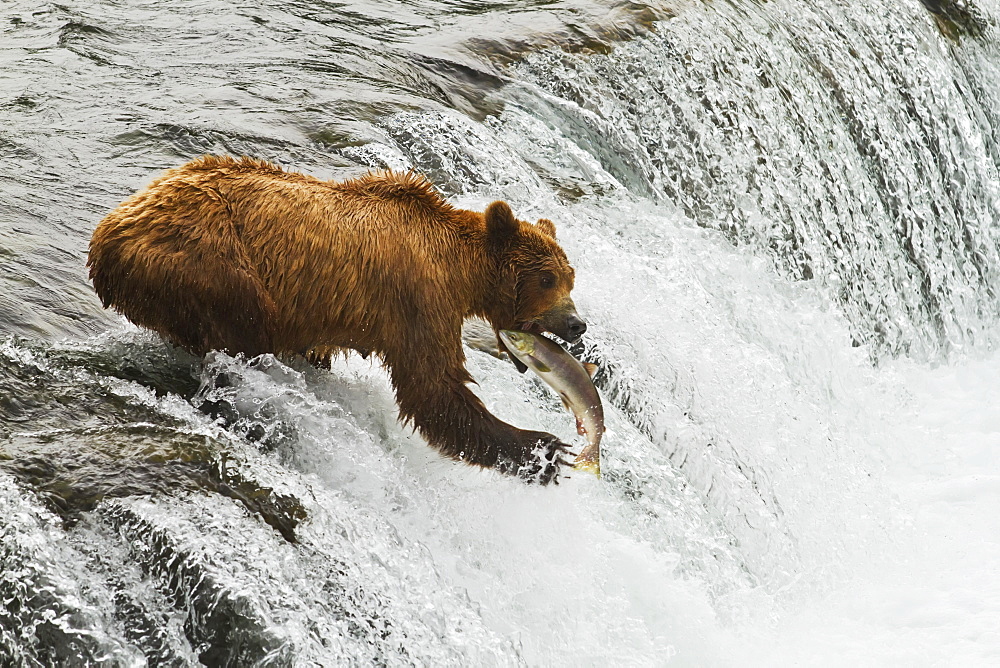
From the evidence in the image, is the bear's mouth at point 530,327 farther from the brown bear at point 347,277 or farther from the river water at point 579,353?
the river water at point 579,353

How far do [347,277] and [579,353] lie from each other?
1.73 m

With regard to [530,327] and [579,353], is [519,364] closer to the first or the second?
[530,327]

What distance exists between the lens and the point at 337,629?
3.22 meters

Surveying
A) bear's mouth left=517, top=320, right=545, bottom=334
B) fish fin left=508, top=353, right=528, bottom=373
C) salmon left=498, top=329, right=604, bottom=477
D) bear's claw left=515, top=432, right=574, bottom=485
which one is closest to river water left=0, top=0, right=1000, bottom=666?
bear's claw left=515, top=432, right=574, bottom=485

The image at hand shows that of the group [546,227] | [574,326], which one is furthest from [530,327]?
[546,227]

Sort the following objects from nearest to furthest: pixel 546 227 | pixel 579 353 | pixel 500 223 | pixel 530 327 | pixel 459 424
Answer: pixel 459 424 < pixel 500 223 < pixel 530 327 < pixel 546 227 < pixel 579 353

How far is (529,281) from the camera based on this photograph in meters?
3.94

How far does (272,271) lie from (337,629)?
1151 millimetres

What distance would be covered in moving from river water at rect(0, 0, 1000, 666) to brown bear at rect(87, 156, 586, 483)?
0.19 metres

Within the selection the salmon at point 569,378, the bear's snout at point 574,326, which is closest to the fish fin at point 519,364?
the salmon at point 569,378

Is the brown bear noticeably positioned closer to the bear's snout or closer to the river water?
the bear's snout

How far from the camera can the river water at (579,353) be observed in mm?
3225

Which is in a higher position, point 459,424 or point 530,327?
point 530,327

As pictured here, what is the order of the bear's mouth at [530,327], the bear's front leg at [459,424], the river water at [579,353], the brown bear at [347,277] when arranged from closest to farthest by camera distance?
the river water at [579,353], the brown bear at [347,277], the bear's front leg at [459,424], the bear's mouth at [530,327]
